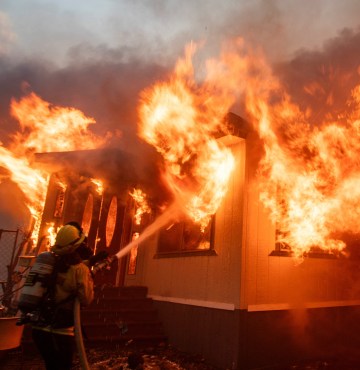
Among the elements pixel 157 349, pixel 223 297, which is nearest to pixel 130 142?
pixel 223 297

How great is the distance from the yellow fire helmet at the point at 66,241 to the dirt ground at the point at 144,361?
2.99 meters

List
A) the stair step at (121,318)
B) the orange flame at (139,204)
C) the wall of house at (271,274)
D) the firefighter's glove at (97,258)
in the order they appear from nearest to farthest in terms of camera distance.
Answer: the firefighter's glove at (97,258)
the wall of house at (271,274)
the stair step at (121,318)
the orange flame at (139,204)

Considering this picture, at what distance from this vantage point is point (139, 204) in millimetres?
9625

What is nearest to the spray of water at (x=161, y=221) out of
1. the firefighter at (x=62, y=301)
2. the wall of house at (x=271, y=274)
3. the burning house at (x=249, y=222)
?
the burning house at (x=249, y=222)

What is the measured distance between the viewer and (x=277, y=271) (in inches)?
272

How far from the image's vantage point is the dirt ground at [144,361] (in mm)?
5746

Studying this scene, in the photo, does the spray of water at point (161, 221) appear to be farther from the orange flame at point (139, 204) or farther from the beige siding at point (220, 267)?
the beige siding at point (220, 267)

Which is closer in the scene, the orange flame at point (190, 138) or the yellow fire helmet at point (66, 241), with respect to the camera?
the yellow fire helmet at point (66, 241)

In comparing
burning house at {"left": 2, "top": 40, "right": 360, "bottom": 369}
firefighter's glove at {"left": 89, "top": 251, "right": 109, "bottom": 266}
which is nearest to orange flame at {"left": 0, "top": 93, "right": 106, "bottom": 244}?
burning house at {"left": 2, "top": 40, "right": 360, "bottom": 369}

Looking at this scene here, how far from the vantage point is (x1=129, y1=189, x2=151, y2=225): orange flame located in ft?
30.0

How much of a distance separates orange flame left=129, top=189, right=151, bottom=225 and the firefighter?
5161 mm

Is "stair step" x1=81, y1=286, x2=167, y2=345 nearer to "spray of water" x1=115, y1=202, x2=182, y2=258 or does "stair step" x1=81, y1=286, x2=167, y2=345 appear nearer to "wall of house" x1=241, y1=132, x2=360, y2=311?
"spray of water" x1=115, y1=202, x2=182, y2=258

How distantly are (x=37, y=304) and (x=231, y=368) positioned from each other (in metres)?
4.07

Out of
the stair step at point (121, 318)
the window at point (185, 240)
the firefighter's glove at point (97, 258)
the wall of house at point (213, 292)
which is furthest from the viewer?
the window at point (185, 240)
